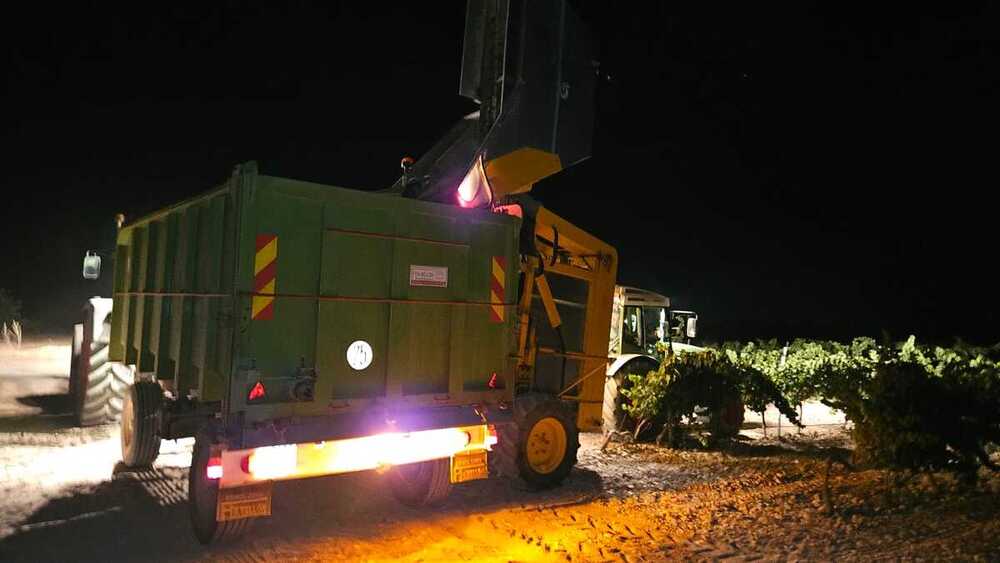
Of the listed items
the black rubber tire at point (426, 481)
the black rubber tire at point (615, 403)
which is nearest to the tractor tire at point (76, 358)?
the black rubber tire at point (426, 481)

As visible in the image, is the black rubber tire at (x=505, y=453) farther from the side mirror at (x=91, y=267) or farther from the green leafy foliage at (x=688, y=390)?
the side mirror at (x=91, y=267)

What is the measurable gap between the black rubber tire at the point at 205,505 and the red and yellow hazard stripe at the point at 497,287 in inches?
93.7

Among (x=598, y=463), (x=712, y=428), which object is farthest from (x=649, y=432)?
(x=598, y=463)

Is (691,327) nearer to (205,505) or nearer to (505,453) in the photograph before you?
(505,453)

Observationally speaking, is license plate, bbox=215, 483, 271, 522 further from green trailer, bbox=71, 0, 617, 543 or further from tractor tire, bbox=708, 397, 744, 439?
tractor tire, bbox=708, 397, 744, 439

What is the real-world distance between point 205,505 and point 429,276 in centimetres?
225

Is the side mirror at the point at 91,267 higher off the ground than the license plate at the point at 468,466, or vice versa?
the side mirror at the point at 91,267

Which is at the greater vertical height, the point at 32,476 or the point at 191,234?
the point at 191,234

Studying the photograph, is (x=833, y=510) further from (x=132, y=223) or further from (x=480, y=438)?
(x=132, y=223)

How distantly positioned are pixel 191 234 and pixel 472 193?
2.34m

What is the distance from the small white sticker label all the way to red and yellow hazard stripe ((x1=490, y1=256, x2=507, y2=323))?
0.49m

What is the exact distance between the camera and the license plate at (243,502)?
455 centimetres

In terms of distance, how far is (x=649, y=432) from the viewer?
962 cm

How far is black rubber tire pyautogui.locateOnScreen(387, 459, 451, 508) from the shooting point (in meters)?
5.98
